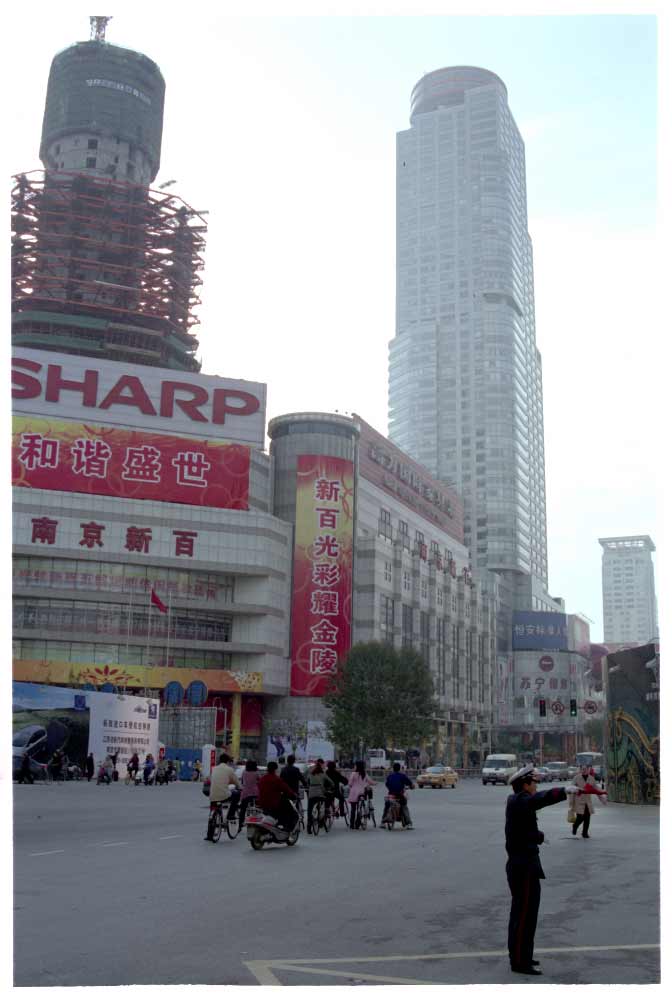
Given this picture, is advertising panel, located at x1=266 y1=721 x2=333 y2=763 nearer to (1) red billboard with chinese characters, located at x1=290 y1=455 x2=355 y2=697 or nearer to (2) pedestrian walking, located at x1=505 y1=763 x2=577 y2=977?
(1) red billboard with chinese characters, located at x1=290 y1=455 x2=355 y2=697

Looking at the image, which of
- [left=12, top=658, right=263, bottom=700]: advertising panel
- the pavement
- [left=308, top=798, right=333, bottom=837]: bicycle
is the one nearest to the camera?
the pavement

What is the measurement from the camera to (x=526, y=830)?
8.73m

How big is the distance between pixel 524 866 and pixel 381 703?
6370 centimetres

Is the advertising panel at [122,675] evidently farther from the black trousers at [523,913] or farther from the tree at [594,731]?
the tree at [594,731]

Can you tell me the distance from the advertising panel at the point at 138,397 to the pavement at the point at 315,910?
2527 inches

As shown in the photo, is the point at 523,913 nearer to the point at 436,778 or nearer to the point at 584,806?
the point at 584,806

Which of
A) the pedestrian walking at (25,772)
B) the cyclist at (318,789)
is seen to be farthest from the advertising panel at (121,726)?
the cyclist at (318,789)

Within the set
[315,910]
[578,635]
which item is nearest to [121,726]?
[315,910]

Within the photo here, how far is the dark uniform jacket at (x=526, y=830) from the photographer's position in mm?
8586

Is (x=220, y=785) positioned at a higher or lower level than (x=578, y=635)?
higher

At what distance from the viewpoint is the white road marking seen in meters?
7.52

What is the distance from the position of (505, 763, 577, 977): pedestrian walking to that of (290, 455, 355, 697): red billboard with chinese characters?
75542 mm

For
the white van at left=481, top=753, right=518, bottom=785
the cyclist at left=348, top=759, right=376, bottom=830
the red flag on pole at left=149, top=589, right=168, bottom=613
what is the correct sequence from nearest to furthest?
1. the cyclist at left=348, top=759, right=376, bottom=830
2. the white van at left=481, top=753, right=518, bottom=785
3. the red flag on pole at left=149, top=589, right=168, bottom=613

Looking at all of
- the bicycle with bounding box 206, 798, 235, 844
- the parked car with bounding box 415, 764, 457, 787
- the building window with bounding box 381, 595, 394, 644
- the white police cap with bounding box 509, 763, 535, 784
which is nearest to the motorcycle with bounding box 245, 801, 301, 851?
the bicycle with bounding box 206, 798, 235, 844
